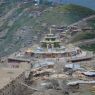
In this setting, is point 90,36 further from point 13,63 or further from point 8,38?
point 13,63

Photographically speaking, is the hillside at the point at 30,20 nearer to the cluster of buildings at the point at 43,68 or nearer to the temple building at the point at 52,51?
the temple building at the point at 52,51

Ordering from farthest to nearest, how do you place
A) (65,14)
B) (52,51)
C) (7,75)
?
1. (65,14)
2. (52,51)
3. (7,75)

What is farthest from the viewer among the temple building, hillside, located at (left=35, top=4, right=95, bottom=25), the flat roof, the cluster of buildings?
hillside, located at (left=35, top=4, right=95, bottom=25)

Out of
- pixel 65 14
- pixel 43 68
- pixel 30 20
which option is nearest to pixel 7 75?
pixel 43 68

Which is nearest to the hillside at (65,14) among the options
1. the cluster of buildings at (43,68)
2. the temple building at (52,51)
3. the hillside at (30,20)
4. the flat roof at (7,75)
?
the hillside at (30,20)

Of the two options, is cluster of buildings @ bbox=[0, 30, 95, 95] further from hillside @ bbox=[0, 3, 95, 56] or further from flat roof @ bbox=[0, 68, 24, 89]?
hillside @ bbox=[0, 3, 95, 56]

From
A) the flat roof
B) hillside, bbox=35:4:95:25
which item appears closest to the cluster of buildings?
the flat roof

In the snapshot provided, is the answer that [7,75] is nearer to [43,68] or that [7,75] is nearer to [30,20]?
[43,68]
